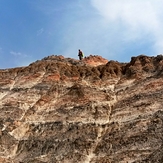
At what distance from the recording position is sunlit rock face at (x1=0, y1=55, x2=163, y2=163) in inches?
1060

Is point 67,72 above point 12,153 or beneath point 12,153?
above

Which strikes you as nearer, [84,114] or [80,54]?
[84,114]

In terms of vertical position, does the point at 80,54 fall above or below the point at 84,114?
above

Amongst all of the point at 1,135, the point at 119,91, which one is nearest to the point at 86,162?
the point at 1,135

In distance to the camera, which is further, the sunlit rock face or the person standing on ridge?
the person standing on ridge

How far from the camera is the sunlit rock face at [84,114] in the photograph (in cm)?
2692

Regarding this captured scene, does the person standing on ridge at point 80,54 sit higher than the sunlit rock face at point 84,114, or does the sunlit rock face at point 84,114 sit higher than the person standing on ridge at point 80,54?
the person standing on ridge at point 80,54

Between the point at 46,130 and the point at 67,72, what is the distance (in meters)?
12.4

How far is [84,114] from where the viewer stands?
1283 inches

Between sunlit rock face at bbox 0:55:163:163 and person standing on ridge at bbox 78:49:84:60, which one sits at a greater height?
person standing on ridge at bbox 78:49:84:60

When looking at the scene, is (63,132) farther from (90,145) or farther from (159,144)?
(159,144)

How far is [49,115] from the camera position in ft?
111

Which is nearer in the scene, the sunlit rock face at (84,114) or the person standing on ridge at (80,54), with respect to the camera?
the sunlit rock face at (84,114)

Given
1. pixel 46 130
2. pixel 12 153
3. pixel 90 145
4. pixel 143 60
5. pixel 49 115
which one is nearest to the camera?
pixel 90 145
